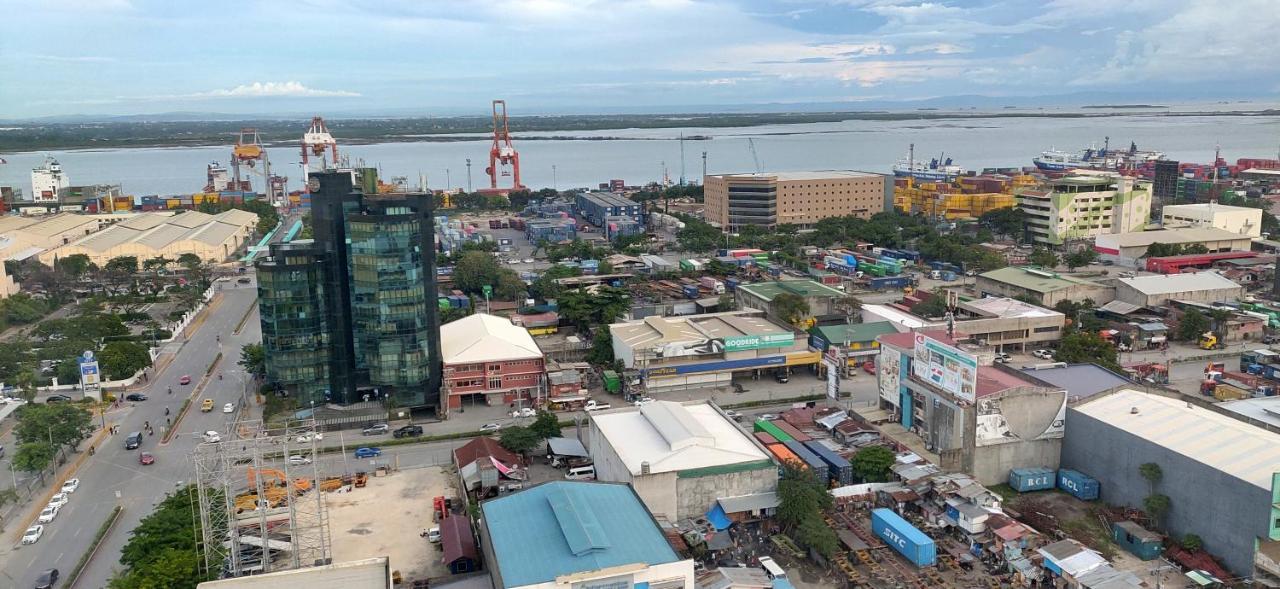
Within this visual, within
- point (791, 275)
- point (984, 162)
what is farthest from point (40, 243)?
point (984, 162)

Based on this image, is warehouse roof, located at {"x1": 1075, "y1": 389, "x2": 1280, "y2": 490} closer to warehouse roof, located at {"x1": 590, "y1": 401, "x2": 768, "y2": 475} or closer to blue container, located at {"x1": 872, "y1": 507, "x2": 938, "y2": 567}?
blue container, located at {"x1": 872, "y1": 507, "x2": 938, "y2": 567}

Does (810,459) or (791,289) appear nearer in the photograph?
(810,459)

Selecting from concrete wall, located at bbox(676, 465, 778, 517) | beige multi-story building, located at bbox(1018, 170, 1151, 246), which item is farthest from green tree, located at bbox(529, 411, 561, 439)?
beige multi-story building, located at bbox(1018, 170, 1151, 246)

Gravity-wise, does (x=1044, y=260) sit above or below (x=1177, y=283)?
below

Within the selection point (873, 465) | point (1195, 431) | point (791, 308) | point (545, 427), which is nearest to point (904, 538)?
point (873, 465)

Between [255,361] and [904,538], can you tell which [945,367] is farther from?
[255,361]

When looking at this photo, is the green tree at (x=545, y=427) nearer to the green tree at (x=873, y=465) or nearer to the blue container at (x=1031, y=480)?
the green tree at (x=873, y=465)

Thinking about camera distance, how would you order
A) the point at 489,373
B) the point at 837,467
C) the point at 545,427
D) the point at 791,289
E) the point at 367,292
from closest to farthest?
the point at 837,467 → the point at 545,427 → the point at 367,292 → the point at 489,373 → the point at 791,289
